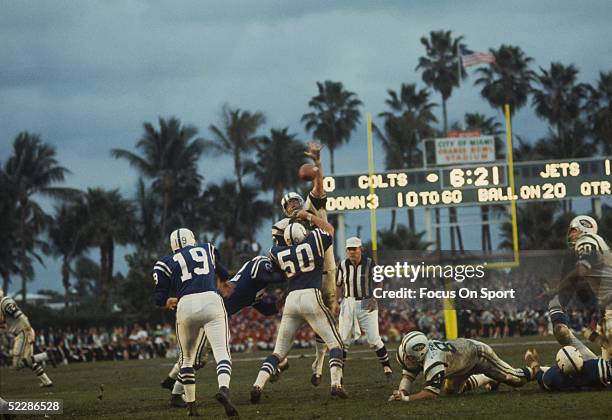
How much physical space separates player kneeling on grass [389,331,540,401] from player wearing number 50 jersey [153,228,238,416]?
1.97 meters

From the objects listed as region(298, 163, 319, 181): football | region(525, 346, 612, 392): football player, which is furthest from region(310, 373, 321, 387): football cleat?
region(525, 346, 612, 392): football player

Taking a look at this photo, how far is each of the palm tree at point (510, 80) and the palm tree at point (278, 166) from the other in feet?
46.8

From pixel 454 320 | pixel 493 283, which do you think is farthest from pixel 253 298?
pixel 493 283

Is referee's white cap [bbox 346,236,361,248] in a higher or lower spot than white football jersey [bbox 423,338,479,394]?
higher

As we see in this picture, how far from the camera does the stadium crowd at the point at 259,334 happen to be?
3634 centimetres

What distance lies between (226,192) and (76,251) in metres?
10.7

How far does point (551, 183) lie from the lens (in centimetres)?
3275

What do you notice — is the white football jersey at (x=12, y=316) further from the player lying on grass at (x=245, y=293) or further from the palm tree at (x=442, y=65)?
the palm tree at (x=442, y=65)

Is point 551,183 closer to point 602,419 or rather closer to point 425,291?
point 425,291

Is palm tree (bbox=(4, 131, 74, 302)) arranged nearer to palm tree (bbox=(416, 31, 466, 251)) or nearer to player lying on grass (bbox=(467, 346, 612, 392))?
palm tree (bbox=(416, 31, 466, 251))

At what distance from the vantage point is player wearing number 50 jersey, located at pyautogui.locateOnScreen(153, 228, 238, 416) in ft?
35.2

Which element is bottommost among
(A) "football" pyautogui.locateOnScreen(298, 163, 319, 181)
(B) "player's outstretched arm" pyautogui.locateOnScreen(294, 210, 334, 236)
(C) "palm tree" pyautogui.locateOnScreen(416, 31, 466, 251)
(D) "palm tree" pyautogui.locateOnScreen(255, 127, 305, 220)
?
(B) "player's outstretched arm" pyautogui.locateOnScreen(294, 210, 334, 236)

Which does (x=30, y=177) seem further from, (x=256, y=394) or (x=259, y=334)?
(x=256, y=394)

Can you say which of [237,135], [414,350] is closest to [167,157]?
[237,135]
